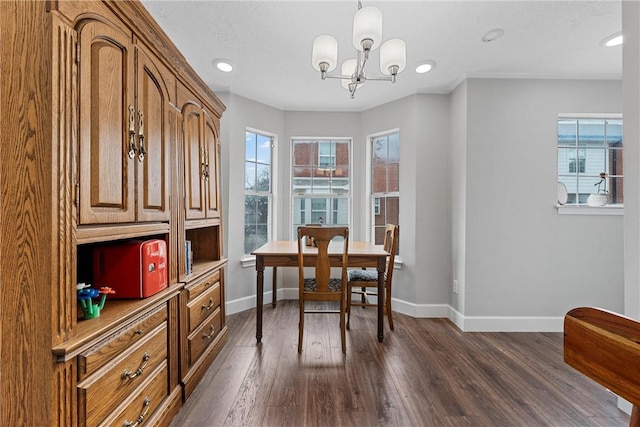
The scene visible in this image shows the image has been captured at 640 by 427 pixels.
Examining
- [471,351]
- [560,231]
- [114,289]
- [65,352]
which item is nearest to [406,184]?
[560,231]

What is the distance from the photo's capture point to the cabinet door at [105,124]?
3.51 ft

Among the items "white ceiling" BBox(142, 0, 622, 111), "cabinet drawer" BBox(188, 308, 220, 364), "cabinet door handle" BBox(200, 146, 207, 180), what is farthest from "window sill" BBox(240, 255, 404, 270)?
"white ceiling" BBox(142, 0, 622, 111)

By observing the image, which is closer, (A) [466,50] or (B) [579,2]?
(B) [579,2]

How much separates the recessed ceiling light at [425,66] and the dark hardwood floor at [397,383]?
8.36 feet

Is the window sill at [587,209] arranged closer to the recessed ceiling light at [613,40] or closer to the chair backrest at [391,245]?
the recessed ceiling light at [613,40]

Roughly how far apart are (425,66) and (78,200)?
2854mm

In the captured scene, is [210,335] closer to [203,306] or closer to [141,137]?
[203,306]

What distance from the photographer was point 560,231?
2.88 metres

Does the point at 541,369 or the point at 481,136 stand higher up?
the point at 481,136

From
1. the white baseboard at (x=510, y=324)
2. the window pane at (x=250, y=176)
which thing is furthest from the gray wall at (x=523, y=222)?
the window pane at (x=250, y=176)

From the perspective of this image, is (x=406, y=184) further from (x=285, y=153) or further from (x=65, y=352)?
(x=65, y=352)

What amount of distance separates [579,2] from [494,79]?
39.7 inches

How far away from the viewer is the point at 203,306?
215cm

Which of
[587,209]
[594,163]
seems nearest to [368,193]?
[587,209]
